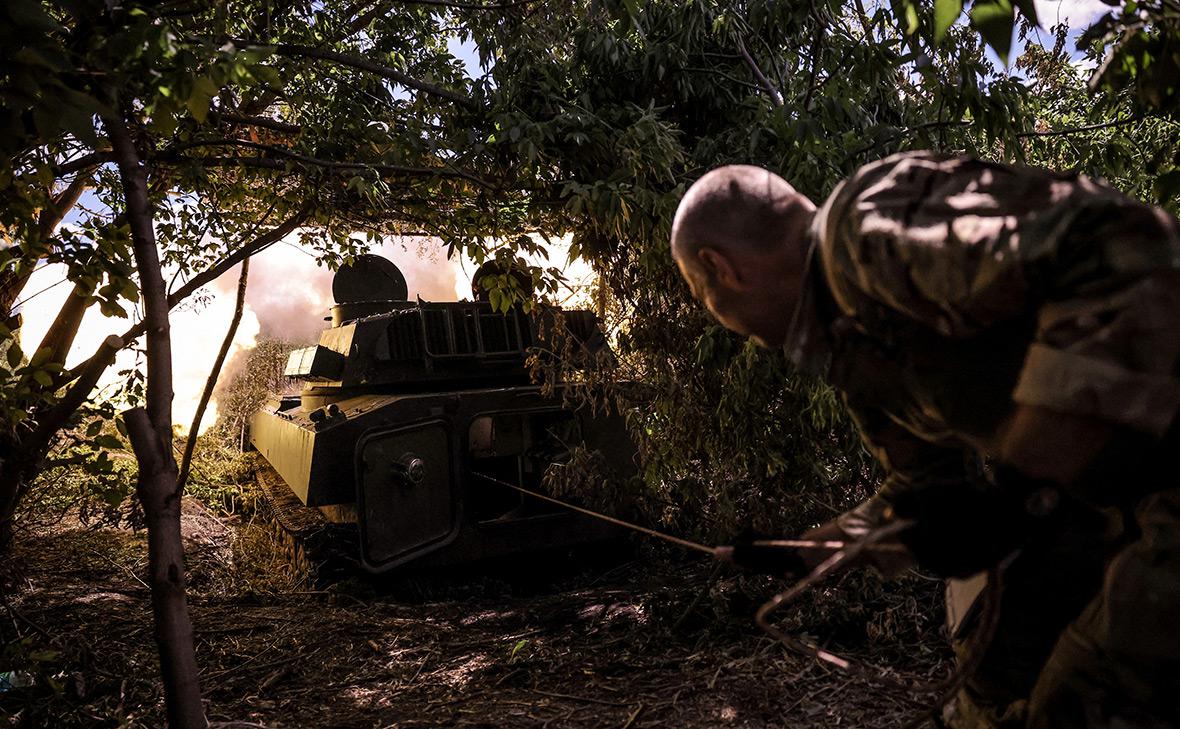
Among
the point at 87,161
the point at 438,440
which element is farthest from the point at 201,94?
the point at 438,440

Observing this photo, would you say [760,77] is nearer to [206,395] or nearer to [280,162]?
[280,162]

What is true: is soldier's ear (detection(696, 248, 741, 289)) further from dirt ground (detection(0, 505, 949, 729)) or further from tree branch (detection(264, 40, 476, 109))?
dirt ground (detection(0, 505, 949, 729))

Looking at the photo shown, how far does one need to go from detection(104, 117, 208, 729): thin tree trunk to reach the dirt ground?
577mm

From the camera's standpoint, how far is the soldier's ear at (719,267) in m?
1.82

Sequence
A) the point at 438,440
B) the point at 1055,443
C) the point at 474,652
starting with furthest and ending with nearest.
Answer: the point at 438,440 → the point at 474,652 → the point at 1055,443

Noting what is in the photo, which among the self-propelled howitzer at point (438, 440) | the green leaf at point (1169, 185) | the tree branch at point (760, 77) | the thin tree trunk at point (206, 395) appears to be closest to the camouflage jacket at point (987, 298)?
the green leaf at point (1169, 185)

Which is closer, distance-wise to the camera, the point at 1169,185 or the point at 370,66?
the point at 1169,185

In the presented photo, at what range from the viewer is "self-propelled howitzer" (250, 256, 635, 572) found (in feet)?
20.1

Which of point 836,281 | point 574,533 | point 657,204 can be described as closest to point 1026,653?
point 836,281

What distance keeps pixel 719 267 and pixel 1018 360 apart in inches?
24.0

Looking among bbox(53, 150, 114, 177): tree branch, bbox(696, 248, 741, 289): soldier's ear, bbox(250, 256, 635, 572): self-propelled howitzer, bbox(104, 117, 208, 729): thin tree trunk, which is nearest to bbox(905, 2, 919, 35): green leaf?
bbox(696, 248, 741, 289): soldier's ear

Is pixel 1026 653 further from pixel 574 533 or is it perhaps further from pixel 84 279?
pixel 574 533

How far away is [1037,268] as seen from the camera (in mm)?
1329

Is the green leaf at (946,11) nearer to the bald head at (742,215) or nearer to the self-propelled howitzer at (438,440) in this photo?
the bald head at (742,215)
